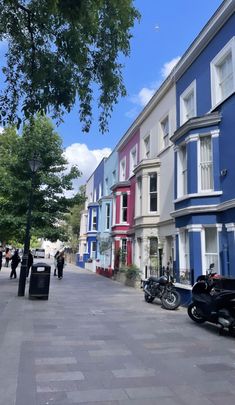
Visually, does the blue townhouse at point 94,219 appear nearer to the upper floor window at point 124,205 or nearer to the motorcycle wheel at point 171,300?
the upper floor window at point 124,205

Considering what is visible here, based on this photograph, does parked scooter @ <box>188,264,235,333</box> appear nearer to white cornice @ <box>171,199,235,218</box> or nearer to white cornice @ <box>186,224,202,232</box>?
white cornice @ <box>171,199,235,218</box>

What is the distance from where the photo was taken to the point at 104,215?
3039 cm

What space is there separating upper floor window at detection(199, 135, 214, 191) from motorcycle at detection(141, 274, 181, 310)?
347cm

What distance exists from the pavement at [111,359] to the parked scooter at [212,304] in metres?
0.31

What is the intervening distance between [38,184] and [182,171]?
26.1ft

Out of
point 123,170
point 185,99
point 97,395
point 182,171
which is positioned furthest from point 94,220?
point 97,395

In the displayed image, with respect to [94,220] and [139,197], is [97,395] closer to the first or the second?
[139,197]

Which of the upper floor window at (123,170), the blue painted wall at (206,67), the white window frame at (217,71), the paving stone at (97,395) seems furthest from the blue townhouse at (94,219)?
the paving stone at (97,395)

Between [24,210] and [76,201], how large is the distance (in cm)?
275

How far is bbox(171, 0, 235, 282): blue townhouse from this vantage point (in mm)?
11492

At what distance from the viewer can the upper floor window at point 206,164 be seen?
40.8ft

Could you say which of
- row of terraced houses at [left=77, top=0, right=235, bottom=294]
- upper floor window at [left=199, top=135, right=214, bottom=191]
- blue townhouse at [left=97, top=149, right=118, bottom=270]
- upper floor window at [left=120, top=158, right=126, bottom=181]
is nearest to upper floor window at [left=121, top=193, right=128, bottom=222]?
upper floor window at [left=120, top=158, right=126, bottom=181]

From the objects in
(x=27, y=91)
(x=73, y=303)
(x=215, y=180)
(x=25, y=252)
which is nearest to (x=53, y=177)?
(x=25, y=252)

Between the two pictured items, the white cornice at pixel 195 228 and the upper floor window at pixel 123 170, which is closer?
the white cornice at pixel 195 228
